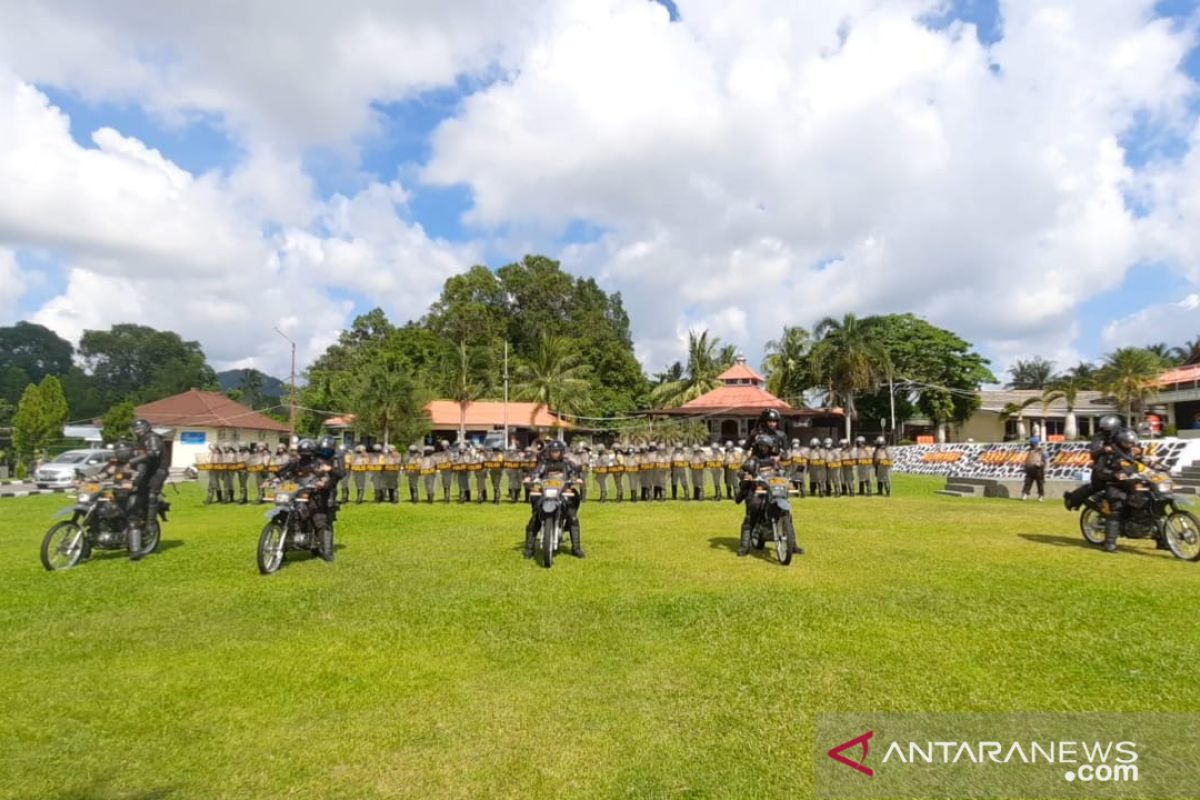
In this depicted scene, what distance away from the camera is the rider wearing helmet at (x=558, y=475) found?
30.8ft

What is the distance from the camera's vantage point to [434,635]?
588 centimetres

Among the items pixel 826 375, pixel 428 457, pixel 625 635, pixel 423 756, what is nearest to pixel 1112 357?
pixel 826 375

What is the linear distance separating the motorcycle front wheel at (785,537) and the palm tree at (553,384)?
40.2 meters

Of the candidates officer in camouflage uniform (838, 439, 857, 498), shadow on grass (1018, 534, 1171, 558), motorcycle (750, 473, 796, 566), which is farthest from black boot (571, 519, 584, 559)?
officer in camouflage uniform (838, 439, 857, 498)

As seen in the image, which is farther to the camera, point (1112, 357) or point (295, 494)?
point (1112, 357)

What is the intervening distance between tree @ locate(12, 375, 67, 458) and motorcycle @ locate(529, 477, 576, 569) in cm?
3856

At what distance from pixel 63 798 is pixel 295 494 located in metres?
5.65

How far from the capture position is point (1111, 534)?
947 cm

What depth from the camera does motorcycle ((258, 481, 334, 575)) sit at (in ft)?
28.2

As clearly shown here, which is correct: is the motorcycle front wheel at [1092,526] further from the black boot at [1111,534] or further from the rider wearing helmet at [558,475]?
the rider wearing helmet at [558,475]

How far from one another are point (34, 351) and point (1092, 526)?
120 meters

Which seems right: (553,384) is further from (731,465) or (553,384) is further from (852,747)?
(852,747)

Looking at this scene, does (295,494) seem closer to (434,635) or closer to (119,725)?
(434,635)

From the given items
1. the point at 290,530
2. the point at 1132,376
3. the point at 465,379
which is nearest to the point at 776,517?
the point at 290,530
